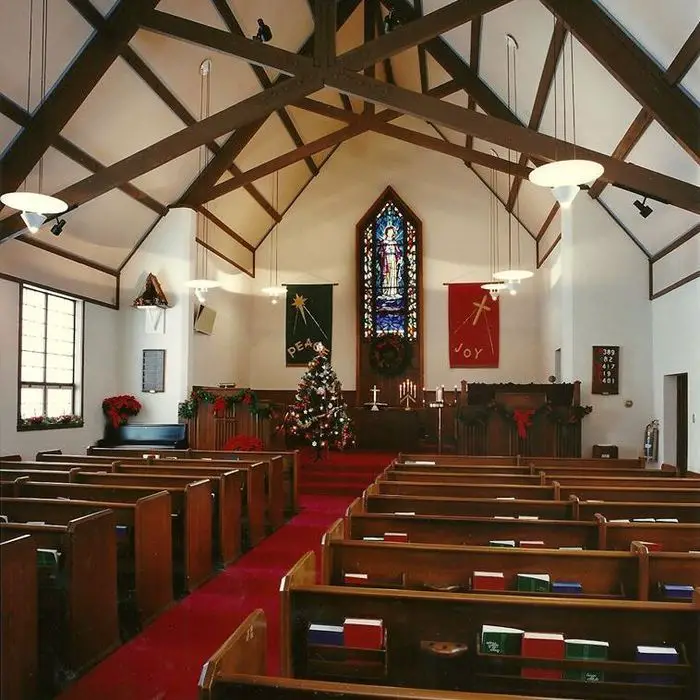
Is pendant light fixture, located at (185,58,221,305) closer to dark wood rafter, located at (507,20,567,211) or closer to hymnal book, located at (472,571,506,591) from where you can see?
dark wood rafter, located at (507,20,567,211)

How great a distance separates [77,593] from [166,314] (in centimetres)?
703

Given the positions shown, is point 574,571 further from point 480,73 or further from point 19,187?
point 480,73

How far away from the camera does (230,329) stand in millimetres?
11586

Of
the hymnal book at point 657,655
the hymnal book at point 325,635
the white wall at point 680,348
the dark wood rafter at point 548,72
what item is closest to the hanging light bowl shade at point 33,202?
the hymnal book at point 325,635

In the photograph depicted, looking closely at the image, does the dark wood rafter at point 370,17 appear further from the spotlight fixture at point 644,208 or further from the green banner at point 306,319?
the green banner at point 306,319

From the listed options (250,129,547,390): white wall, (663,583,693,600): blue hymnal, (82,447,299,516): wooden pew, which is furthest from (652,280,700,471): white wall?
(663,583,693,600): blue hymnal

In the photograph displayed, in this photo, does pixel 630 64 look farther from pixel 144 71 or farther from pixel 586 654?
pixel 586 654

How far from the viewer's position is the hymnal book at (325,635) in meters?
2.04

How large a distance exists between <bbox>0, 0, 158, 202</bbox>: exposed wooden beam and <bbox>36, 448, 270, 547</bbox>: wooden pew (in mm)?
2937

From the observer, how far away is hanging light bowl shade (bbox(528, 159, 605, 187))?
14.0 feet

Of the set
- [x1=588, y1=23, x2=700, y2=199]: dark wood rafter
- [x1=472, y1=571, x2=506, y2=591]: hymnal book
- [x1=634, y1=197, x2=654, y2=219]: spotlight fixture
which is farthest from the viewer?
[x1=634, y1=197, x2=654, y2=219]: spotlight fixture

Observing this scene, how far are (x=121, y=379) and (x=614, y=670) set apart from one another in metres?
8.84

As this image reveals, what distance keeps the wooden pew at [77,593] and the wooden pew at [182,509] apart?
0.87 meters

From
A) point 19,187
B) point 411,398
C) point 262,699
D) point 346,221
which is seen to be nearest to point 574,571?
point 262,699
